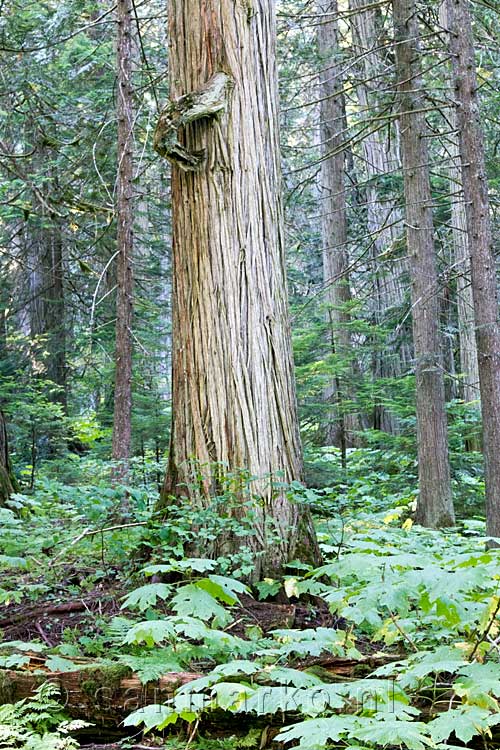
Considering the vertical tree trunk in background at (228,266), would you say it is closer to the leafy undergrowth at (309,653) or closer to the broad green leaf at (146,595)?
the leafy undergrowth at (309,653)

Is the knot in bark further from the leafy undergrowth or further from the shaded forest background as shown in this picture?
the shaded forest background

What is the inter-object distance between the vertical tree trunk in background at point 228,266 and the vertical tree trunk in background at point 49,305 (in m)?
10.6

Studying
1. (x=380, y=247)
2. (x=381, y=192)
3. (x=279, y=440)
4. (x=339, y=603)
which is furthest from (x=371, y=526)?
(x=380, y=247)

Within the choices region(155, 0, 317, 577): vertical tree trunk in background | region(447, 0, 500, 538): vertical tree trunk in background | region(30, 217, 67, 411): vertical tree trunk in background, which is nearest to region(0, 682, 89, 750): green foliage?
region(155, 0, 317, 577): vertical tree trunk in background

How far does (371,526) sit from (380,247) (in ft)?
42.4

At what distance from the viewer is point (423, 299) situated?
31.8 feet

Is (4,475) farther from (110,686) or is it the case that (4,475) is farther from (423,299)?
(423,299)

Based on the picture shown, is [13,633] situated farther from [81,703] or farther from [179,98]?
[179,98]

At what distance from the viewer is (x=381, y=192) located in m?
14.1

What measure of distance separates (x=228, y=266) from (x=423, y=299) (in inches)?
207

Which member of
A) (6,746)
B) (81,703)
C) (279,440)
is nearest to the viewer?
(6,746)

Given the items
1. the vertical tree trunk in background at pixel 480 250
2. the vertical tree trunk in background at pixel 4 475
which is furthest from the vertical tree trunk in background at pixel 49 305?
the vertical tree trunk in background at pixel 480 250

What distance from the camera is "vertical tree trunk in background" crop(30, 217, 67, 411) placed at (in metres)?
15.4

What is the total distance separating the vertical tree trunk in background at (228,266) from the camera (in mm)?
4930
